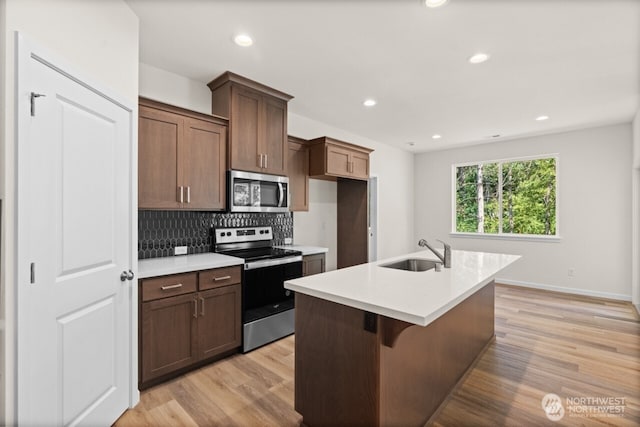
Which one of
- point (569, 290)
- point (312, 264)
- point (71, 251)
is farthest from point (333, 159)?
Answer: point (569, 290)

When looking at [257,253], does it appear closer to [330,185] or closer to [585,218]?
[330,185]

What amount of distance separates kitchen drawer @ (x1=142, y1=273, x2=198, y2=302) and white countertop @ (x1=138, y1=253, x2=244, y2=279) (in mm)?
45

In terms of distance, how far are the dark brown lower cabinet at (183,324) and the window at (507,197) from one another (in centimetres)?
497

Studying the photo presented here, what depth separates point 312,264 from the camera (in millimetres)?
3477

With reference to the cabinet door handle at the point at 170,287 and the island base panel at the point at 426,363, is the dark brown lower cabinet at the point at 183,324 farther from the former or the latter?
the island base panel at the point at 426,363

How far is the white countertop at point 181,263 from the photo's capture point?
2.18 m

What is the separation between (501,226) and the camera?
218 inches

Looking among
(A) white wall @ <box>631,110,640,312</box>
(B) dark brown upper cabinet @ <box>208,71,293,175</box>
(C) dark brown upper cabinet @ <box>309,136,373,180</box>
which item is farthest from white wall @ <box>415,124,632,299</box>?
(B) dark brown upper cabinet @ <box>208,71,293,175</box>

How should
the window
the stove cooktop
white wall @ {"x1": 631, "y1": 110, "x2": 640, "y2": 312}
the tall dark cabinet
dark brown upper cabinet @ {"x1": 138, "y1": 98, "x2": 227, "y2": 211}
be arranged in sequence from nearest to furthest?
dark brown upper cabinet @ {"x1": 138, "y1": 98, "x2": 227, "y2": 211}
the stove cooktop
white wall @ {"x1": 631, "y1": 110, "x2": 640, "y2": 312}
the tall dark cabinet
the window

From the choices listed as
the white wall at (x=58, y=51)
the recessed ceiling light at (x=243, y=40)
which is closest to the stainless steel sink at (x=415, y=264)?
the recessed ceiling light at (x=243, y=40)

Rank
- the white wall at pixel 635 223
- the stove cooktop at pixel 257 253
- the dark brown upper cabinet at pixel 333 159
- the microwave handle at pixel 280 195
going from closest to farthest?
the stove cooktop at pixel 257 253 < the microwave handle at pixel 280 195 < the dark brown upper cabinet at pixel 333 159 < the white wall at pixel 635 223

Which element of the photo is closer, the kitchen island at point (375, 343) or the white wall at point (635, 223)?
the kitchen island at point (375, 343)

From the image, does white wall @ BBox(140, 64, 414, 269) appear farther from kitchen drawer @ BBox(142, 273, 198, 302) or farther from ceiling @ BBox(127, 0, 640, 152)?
kitchen drawer @ BBox(142, 273, 198, 302)

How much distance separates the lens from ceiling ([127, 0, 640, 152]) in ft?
6.34
